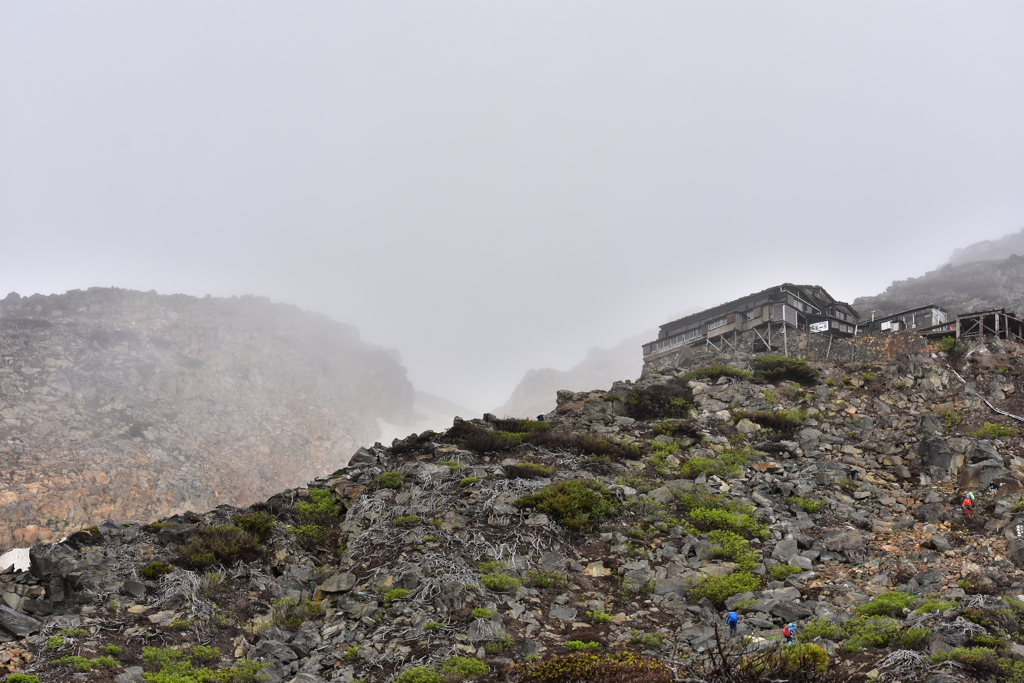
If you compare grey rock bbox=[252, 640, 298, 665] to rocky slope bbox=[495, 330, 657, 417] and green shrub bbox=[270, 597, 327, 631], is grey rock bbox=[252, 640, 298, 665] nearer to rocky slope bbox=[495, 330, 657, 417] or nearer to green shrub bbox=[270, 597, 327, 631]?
green shrub bbox=[270, 597, 327, 631]

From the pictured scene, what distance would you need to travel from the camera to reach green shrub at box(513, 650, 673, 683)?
33.4ft

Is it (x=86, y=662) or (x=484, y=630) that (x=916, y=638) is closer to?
(x=484, y=630)

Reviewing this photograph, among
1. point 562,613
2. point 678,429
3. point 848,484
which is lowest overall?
point 562,613

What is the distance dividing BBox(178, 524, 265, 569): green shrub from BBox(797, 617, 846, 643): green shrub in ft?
48.2

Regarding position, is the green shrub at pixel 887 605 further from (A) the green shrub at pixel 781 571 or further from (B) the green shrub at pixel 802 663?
(B) the green shrub at pixel 802 663

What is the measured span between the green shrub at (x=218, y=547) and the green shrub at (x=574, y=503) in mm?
8188

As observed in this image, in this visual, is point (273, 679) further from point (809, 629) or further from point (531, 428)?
point (531, 428)

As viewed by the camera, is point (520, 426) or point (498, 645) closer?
point (498, 645)

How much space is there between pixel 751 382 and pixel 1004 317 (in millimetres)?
14279

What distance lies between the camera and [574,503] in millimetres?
18500

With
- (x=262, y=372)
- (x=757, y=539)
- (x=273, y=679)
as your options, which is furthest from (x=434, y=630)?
(x=262, y=372)

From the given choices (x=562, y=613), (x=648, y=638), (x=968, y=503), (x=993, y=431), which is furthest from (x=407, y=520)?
(x=993, y=431)

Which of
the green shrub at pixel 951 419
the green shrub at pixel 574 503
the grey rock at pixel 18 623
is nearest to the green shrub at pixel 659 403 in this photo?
the green shrub at pixel 951 419

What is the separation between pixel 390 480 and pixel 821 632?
14.6 meters
